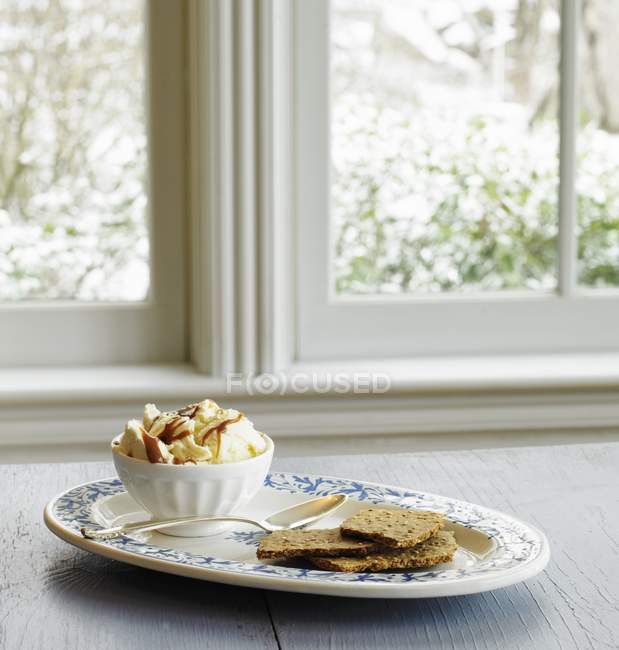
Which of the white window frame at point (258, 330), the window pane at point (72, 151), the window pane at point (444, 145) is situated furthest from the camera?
the window pane at point (444, 145)

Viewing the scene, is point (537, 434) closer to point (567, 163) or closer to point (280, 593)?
point (567, 163)

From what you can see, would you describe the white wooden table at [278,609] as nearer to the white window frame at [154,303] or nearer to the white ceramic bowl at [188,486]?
the white ceramic bowl at [188,486]

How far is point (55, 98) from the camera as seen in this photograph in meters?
1.76

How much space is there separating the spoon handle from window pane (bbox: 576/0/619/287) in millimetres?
1256

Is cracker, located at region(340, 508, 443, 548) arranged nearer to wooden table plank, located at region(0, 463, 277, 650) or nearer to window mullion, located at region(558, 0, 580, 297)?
wooden table plank, located at region(0, 463, 277, 650)

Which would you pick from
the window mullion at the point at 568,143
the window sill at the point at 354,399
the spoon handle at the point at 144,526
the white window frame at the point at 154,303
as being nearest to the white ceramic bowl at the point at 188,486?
the spoon handle at the point at 144,526

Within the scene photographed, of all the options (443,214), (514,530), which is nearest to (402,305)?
(443,214)

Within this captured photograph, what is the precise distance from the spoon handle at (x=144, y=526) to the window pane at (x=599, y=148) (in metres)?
1.26

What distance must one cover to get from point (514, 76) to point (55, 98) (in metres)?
0.77

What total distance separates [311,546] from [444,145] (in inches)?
47.8

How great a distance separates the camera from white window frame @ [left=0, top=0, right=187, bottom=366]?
175 cm

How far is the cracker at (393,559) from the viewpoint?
2.55 feet

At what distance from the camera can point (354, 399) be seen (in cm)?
170

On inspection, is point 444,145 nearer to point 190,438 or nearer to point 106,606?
point 190,438
